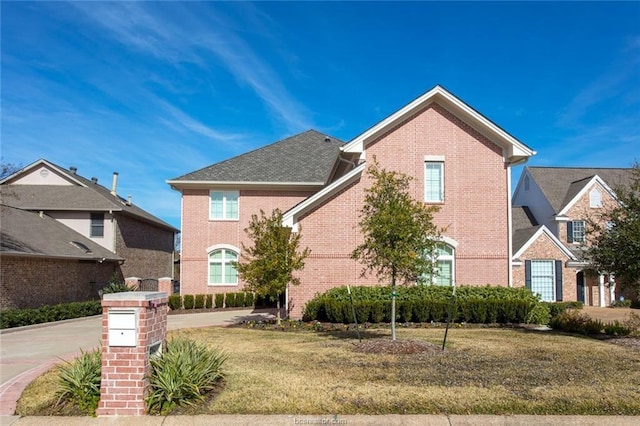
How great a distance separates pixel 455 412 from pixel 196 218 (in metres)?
21.1

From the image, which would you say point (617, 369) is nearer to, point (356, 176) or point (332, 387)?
point (332, 387)

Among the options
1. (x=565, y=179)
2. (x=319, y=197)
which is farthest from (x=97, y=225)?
(x=565, y=179)

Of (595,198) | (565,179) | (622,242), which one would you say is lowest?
(622,242)

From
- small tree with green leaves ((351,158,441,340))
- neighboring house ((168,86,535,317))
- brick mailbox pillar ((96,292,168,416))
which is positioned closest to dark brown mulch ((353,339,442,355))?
small tree with green leaves ((351,158,441,340))

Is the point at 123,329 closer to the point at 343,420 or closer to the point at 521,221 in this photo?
A: the point at 343,420

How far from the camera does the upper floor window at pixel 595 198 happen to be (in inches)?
1273

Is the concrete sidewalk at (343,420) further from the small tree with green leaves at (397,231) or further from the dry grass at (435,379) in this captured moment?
the small tree with green leaves at (397,231)

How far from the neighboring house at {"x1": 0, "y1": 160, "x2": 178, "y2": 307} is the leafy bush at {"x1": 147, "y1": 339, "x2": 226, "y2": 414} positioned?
65.4 ft

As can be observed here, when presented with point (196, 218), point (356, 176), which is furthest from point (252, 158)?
point (356, 176)

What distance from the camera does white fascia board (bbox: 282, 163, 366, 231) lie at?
698 inches

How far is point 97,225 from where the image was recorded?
28.0 m

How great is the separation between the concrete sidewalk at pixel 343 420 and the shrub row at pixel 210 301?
1780 cm

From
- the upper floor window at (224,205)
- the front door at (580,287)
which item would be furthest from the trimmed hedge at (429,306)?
the front door at (580,287)

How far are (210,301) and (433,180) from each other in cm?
1232
